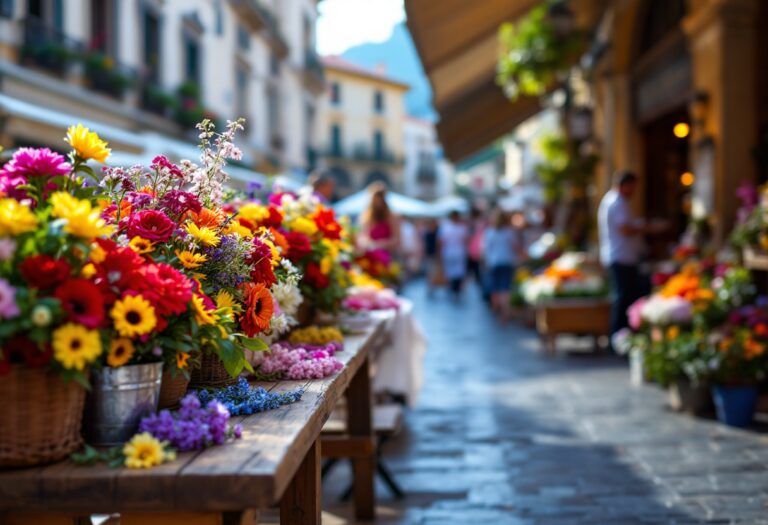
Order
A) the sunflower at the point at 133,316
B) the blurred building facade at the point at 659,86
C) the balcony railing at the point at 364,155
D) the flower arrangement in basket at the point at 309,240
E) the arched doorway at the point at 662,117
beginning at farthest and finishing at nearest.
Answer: the balcony railing at the point at 364,155, the arched doorway at the point at 662,117, the blurred building facade at the point at 659,86, the flower arrangement in basket at the point at 309,240, the sunflower at the point at 133,316

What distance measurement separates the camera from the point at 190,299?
6.46 feet

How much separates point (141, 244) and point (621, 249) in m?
7.06

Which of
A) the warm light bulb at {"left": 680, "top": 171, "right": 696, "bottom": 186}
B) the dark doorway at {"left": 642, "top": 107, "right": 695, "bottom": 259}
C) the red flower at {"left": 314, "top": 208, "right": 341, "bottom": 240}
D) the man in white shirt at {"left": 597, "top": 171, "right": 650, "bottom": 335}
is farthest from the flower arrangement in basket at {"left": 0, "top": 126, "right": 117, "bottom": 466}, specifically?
→ the warm light bulb at {"left": 680, "top": 171, "right": 696, "bottom": 186}

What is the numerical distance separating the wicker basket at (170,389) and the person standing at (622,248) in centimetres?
694

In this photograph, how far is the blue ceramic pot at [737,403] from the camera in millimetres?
5688

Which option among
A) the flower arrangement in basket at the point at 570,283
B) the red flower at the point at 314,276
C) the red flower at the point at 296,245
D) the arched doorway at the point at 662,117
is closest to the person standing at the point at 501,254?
Answer: the flower arrangement in basket at the point at 570,283

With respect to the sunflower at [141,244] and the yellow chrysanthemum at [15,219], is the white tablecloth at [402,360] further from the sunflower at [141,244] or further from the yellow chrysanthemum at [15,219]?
the yellow chrysanthemum at [15,219]

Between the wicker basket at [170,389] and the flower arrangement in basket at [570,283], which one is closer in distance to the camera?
the wicker basket at [170,389]

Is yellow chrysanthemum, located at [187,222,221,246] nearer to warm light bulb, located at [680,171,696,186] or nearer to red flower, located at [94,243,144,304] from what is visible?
red flower, located at [94,243,144,304]

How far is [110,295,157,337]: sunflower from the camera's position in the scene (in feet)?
5.93

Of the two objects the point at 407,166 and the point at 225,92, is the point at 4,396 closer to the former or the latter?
the point at 225,92

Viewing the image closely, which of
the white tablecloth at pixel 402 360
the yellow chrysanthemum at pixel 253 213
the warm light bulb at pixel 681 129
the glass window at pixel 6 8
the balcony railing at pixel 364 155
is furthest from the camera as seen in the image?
the balcony railing at pixel 364 155

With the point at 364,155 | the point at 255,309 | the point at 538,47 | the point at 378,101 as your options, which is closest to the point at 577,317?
the point at 538,47

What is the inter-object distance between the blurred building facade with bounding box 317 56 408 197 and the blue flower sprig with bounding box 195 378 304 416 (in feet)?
182
